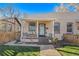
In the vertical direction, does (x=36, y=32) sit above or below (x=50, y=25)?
below

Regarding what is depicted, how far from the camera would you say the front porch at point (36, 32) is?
14461 millimetres

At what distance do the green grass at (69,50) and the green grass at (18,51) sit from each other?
88 centimetres

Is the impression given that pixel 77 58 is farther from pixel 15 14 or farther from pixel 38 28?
pixel 15 14

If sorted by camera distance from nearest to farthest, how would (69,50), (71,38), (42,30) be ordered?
(69,50)
(71,38)
(42,30)

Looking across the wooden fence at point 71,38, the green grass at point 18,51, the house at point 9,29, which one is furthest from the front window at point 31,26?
the wooden fence at point 71,38

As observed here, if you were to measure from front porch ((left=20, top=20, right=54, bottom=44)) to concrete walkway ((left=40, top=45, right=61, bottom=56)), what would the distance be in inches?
7.7

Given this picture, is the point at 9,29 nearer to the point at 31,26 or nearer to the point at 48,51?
the point at 31,26

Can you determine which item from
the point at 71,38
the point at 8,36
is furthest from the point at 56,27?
the point at 8,36

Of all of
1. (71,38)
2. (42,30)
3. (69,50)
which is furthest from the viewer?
(42,30)

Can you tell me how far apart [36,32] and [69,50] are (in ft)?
4.57

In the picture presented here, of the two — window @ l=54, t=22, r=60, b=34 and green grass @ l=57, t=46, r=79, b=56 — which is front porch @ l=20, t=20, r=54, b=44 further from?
green grass @ l=57, t=46, r=79, b=56

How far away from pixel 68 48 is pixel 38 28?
4.46 ft

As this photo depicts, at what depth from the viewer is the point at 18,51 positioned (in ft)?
47.0

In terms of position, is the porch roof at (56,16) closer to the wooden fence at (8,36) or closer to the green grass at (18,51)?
the wooden fence at (8,36)
